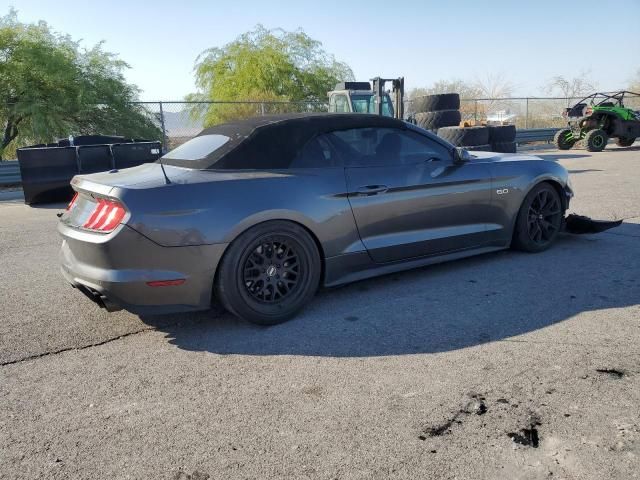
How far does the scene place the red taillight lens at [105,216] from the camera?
343cm

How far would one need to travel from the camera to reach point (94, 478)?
2.22m

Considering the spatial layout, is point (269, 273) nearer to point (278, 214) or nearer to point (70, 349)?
point (278, 214)

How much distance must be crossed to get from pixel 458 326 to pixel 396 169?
4.75 ft

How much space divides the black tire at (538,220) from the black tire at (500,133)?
8.36 m

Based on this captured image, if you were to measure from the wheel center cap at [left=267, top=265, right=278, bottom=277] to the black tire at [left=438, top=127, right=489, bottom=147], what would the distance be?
971cm

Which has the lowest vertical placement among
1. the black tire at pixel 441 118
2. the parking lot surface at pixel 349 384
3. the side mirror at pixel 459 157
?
the parking lot surface at pixel 349 384

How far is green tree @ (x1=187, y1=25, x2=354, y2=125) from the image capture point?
28.3m

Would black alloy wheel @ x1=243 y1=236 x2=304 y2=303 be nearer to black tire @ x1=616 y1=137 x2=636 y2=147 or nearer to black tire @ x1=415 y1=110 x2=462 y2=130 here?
black tire @ x1=415 y1=110 x2=462 y2=130

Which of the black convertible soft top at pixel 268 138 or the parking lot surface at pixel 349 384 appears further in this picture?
the black convertible soft top at pixel 268 138

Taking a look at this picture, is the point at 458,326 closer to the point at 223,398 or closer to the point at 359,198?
the point at 359,198

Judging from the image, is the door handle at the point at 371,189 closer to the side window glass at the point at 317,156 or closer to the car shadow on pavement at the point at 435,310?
the side window glass at the point at 317,156

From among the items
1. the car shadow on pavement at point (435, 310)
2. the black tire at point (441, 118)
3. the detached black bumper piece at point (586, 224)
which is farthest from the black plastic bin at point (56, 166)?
the black tire at point (441, 118)

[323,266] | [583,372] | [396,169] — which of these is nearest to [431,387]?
[583,372]

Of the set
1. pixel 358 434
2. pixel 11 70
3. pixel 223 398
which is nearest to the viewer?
pixel 358 434
